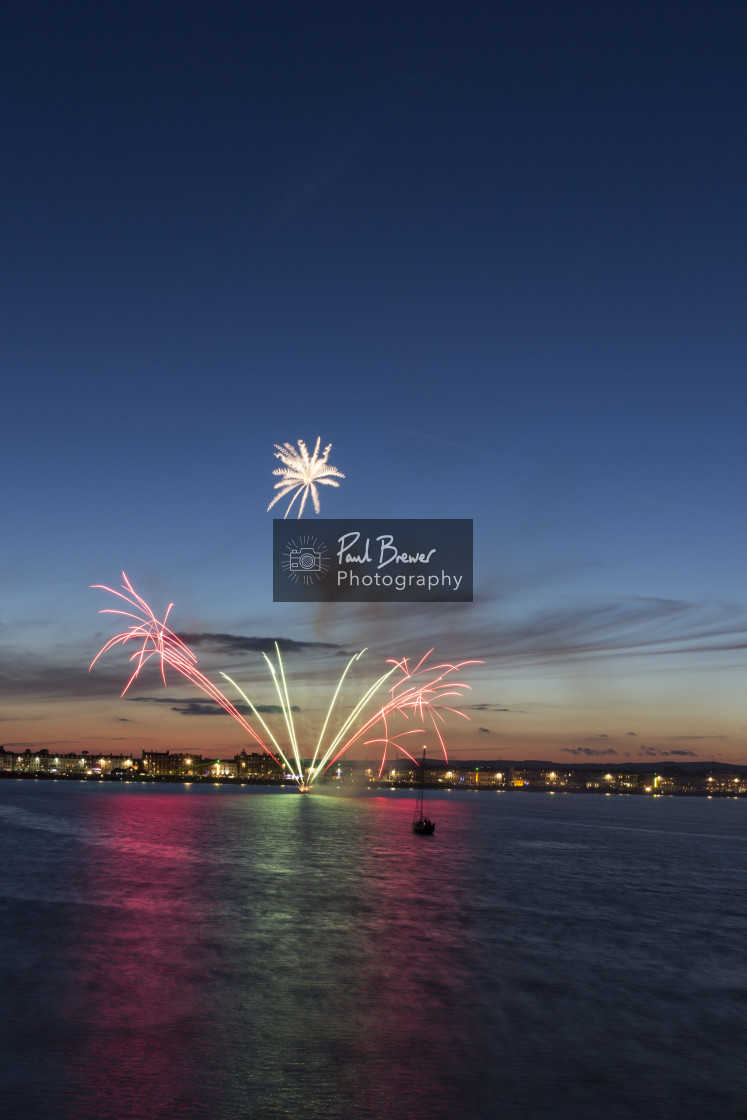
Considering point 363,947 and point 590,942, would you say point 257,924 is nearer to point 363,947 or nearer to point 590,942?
point 363,947

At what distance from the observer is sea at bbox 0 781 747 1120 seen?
24.8 meters

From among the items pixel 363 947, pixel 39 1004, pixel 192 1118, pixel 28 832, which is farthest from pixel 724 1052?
pixel 28 832

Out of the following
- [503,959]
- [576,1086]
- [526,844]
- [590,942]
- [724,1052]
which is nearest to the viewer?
[576,1086]

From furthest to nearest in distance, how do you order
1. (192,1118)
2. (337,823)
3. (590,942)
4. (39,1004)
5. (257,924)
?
(337,823), (257,924), (590,942), (39,1004), (192,1118)

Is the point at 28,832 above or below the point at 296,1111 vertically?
below

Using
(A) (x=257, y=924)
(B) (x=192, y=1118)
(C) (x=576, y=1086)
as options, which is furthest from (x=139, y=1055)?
(A) (x=257, y=924)

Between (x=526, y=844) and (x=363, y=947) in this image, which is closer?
(x=363, y=947)

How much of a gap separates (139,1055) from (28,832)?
106988 mm

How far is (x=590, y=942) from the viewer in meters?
50.2

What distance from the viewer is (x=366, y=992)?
37.2m

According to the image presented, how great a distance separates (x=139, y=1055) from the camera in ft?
90.8

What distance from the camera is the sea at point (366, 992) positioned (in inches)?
976

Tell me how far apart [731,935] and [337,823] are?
107 m

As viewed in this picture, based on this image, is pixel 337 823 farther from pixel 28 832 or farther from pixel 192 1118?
pixel 192 1118
